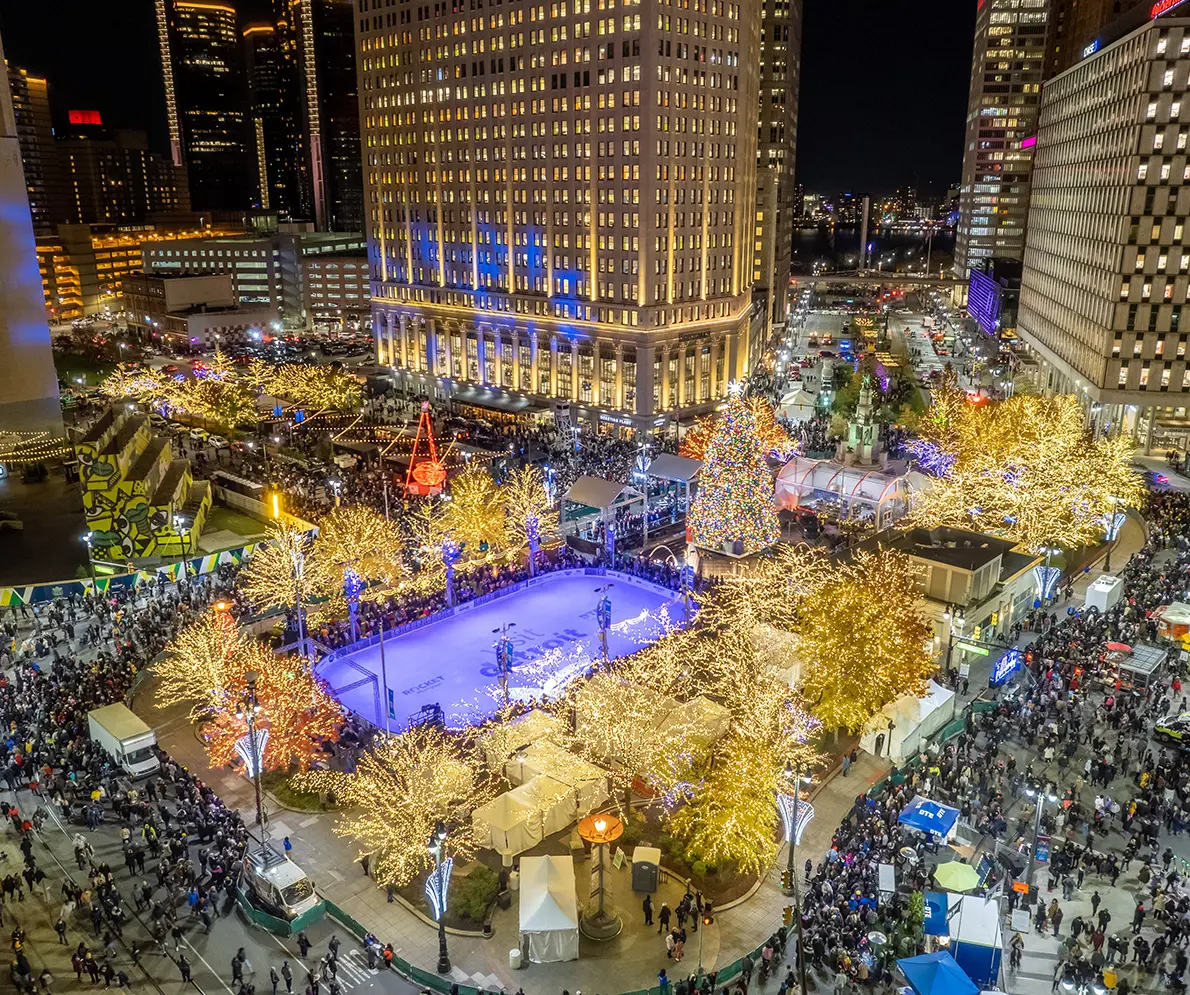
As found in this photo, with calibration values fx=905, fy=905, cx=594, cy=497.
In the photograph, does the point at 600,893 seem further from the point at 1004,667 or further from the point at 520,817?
the point at 1004,667

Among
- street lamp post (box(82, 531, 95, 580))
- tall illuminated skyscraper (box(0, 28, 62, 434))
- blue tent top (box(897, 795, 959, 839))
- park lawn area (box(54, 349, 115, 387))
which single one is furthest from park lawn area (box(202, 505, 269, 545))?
park lawn area (box(54, 349, 115, 387))

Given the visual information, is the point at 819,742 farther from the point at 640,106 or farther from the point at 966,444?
the point at 640,106

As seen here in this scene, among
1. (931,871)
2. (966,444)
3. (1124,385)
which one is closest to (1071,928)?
(931,871)

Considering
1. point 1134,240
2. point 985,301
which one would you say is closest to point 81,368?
point 1134,240

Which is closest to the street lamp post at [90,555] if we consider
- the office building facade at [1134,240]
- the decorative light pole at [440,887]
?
the decorative light pole at [440,887]

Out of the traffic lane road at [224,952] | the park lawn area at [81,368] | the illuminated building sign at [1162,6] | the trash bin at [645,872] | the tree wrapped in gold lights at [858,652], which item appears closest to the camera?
the traffic lane road at [224,952]

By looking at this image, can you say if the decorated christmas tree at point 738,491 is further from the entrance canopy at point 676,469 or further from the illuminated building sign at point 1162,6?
the illuminated building sign at point 1162,6

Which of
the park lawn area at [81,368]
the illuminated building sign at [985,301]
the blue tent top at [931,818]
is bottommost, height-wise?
the blue tent top at [931,818]

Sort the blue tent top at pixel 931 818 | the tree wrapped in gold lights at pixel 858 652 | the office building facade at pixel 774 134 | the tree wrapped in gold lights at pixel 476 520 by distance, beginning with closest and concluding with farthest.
Result: the blue tent top at pixel 931 818 < the tree wrapped in gold lights at pixel 858 652 < the tree wrapped in gold lights at pixel 476 520 < the office building facade at pixel 774 134
